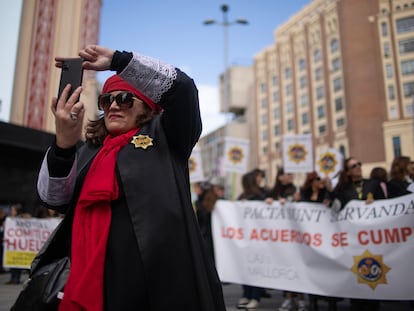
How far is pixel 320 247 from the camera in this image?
5141 millimetres

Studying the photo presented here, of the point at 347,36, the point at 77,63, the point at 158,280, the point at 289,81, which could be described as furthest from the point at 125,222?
the point at 289,81

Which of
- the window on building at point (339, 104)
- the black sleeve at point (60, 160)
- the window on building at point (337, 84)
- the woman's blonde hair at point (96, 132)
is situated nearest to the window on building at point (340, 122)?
the window on building at point (339, 104)

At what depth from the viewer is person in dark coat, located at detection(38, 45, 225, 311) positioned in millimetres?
1407

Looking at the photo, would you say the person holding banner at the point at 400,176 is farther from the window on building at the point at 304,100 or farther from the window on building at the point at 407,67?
the window on building at the point at 304,100

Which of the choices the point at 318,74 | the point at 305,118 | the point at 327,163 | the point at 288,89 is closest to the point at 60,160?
the point at 327,163

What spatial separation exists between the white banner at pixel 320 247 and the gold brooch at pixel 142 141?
3.96m

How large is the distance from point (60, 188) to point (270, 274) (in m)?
4.52

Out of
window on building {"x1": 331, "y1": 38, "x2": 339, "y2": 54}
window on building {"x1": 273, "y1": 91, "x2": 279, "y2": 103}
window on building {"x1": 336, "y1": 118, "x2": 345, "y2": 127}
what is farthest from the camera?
window on building {"x1": 273, "y1": 91, "x2": 279, "y2": 103}

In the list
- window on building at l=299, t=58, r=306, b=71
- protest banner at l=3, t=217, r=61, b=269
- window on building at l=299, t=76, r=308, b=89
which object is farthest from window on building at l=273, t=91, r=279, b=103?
protest banner at l=3, t=217, r=61, b=269

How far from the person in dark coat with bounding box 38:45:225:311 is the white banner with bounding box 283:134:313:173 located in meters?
5.75

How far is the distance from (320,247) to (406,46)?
4584 cm

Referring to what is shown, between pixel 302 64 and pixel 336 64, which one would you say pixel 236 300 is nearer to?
pixel 336 64

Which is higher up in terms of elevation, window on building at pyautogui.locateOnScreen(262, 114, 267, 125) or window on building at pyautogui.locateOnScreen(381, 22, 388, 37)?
window on building at pyautogui.locateOnScreen(381, 22, 388, 37)

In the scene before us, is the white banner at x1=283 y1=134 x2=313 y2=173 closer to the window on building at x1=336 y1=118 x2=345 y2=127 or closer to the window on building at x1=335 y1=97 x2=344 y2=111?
the window on building at x1=336 y1=118 x2=345 y2=127
